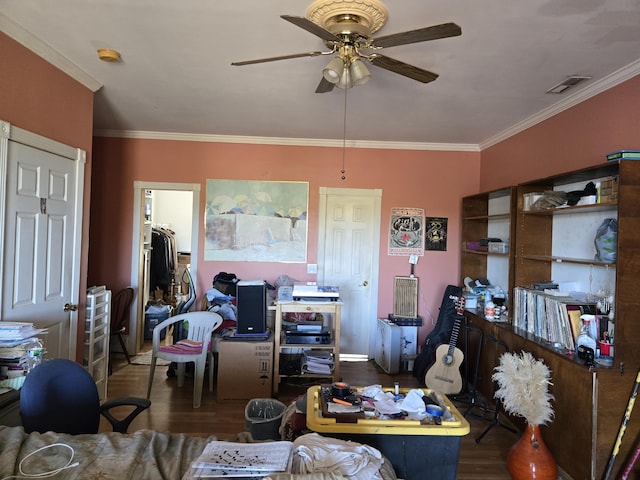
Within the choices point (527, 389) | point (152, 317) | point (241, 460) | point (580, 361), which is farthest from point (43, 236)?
point (580, 361)

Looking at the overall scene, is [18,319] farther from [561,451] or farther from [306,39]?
[561,451]

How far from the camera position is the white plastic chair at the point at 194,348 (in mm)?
3475

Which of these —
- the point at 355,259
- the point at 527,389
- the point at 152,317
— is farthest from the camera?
the point at 152,317

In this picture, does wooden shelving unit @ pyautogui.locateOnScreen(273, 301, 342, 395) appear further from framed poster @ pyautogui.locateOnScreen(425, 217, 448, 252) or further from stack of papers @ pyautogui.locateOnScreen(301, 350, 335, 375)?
framed poster @ pyautogui.locateOnScreen(425, 217, 448, 252)

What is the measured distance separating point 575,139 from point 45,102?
151 inches

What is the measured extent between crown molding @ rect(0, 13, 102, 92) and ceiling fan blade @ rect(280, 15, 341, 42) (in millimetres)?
1796

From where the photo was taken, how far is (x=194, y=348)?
3.63 m

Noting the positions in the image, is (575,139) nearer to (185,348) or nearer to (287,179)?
(287,179)

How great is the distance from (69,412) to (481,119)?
3.85 m

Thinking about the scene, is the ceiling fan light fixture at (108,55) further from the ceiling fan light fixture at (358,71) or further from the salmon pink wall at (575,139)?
the salmon pink wall at (575,139)

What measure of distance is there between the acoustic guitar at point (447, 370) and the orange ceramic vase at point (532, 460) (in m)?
1.13

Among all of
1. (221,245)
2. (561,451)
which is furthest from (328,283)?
(561,451)

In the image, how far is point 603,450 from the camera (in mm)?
2260

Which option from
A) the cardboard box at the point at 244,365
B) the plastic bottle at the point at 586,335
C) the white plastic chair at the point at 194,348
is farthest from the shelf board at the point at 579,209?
the white plastic chair at the point at 194,348
